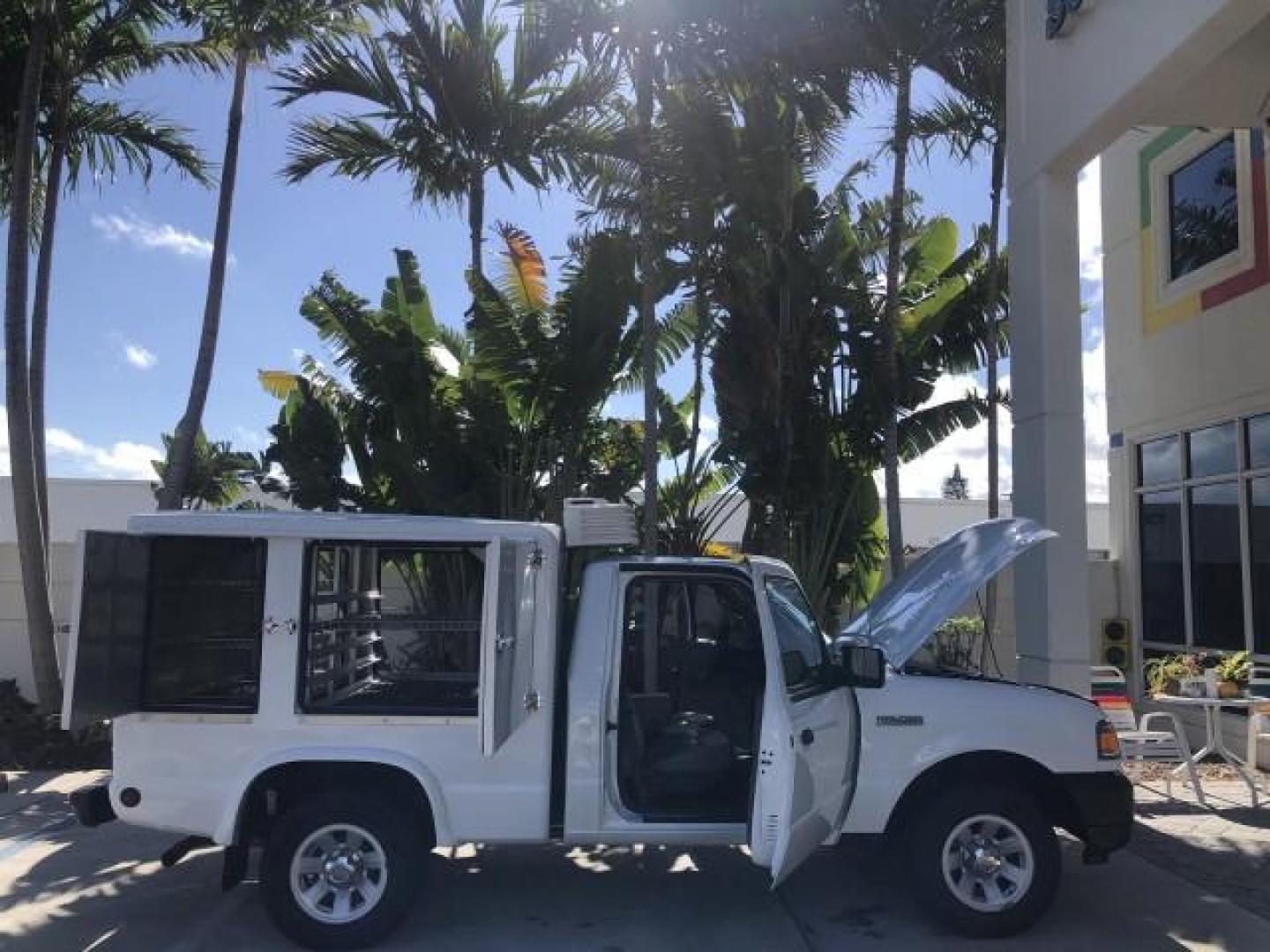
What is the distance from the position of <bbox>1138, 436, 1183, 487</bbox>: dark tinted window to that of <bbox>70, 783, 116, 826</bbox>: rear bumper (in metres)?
11.0

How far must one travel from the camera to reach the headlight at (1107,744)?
5605mm

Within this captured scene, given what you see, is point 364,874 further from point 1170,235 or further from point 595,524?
point 1170,235

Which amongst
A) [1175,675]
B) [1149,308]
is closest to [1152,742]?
[1175,675]

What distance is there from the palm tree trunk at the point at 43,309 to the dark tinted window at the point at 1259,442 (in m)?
11.9

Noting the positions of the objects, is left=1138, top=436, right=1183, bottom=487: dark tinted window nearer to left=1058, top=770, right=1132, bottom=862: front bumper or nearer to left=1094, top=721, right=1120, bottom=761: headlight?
left=1094, top=721, right=1120, bottom=761: headlight

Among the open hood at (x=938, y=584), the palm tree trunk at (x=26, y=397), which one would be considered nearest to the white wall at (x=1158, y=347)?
the open hood at (x=938, y=584)

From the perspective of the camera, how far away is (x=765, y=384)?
10734 millimetres

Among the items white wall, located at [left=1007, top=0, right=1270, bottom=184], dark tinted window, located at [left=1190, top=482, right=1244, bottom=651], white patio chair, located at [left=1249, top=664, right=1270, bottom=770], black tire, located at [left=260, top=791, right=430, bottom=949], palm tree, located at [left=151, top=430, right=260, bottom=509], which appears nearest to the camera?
black tire, located at [left=260, top=791, right=430, bottom=949]

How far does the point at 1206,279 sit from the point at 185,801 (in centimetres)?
1082

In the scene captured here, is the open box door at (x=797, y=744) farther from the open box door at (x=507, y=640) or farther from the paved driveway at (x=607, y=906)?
the open box door at (x=507, y=640)

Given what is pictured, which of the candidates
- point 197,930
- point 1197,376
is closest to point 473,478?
point 197,930

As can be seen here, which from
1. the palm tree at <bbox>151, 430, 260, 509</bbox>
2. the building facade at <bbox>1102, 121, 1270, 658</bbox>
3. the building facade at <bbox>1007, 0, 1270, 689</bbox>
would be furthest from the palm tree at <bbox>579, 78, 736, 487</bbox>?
the palm tree at <bbox>151, 430, 260, 509</bbox>

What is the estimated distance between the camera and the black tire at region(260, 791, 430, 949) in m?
5.23

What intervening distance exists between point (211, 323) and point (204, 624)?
20.1 feet
